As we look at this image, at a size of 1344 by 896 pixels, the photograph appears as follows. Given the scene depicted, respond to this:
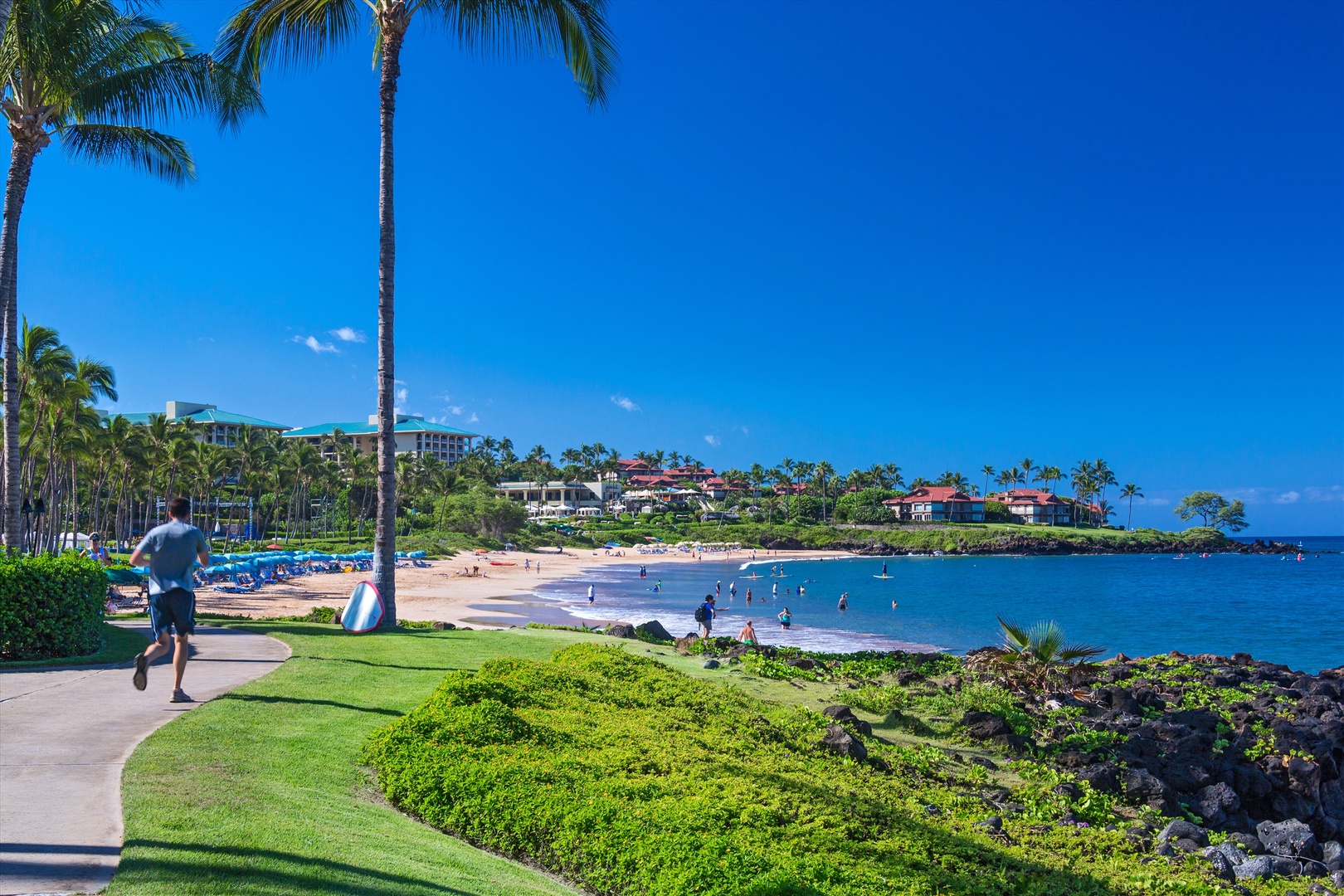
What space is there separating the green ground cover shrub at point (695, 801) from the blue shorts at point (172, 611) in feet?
6.83

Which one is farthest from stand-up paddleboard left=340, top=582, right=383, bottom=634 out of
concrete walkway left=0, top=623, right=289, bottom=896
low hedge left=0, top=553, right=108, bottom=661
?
low hedge left=0, top=553, right=108, bottom=661

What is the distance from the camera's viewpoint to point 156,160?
1867 centimetres

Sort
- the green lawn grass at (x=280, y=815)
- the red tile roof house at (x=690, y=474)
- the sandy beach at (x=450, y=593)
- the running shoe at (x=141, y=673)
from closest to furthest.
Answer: the green lawn grass at (x=280, y=815), the running shoe at (x=141, y=673), the sandy beach at (x=450, y=593), the red tile roof house at (x=690, y=474)

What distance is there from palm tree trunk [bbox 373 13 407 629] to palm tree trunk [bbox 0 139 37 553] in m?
6.42

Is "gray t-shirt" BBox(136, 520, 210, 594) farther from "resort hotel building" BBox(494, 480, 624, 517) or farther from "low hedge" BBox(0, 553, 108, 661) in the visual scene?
"resort hotel building" BBox(494, 480, 624, 517)

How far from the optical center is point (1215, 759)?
42.0ft

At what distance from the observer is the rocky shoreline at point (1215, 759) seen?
31.7 ft

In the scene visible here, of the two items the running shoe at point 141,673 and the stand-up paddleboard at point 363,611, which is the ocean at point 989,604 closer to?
the stand-up paddleboard at point 363,611

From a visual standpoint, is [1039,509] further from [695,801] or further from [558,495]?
[695,801]

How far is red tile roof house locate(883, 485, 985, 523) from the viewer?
458 ft

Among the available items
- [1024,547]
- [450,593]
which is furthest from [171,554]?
[1024,547]

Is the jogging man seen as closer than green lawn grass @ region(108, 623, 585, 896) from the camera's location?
No

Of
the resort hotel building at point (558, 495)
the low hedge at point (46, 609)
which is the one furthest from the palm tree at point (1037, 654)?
the resort hotel building at point (558, 495)

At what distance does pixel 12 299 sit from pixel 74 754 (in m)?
14.4
